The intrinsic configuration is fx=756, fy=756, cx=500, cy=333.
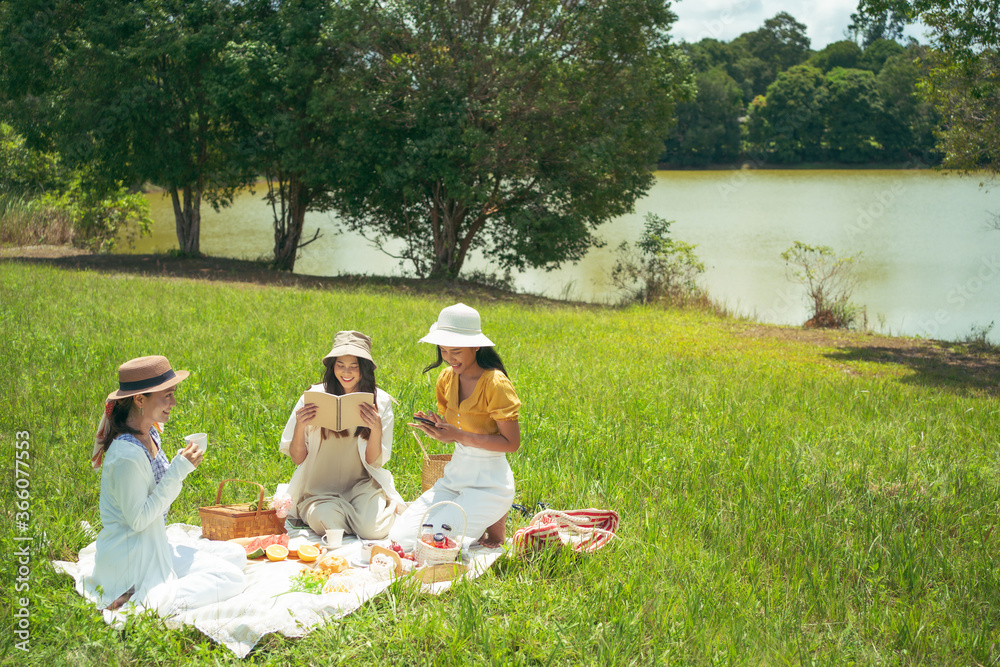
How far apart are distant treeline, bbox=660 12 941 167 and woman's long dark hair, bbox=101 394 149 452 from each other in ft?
151

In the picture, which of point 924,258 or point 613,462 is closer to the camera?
point 613,462

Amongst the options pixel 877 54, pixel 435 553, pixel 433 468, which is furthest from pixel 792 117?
pixel 435 553

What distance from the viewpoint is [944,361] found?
41.3 ft

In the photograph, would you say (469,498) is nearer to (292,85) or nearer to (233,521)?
(233,521)

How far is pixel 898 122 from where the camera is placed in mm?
49156

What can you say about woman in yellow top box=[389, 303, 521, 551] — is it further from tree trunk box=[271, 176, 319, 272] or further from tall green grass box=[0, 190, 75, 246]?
tall green grass box=[0, 190, 75, 246]

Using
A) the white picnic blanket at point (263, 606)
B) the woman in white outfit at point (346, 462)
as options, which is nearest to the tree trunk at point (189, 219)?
the woman in white outfit at point (346, 462)

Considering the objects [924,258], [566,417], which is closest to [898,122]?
[924,258]

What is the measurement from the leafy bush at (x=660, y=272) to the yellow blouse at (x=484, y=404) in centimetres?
1494

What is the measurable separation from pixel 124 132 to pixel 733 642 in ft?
65.9

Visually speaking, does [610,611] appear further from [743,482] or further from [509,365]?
[509,365]

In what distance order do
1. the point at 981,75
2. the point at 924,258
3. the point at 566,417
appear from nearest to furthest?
1. the point at 566,417
2. the point at 981,75
3. the point at 924,258

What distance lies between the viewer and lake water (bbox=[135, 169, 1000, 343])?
2034cm

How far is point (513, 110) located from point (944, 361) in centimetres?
1098
